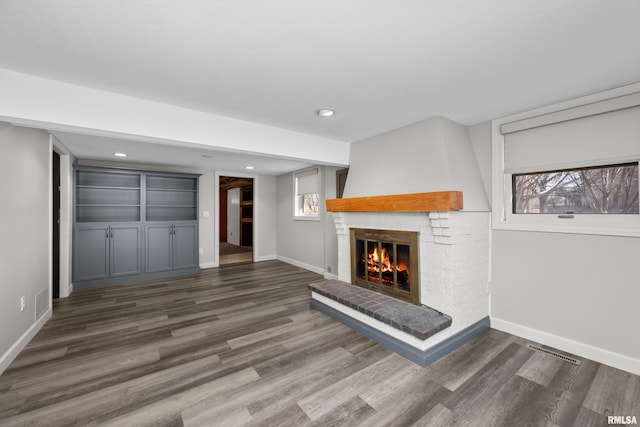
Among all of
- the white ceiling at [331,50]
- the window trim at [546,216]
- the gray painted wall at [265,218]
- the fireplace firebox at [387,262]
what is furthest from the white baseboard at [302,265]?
the white ceiling at [331,50]

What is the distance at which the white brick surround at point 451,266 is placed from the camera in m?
2.51

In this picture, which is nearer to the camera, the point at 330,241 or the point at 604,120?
the point at 604,120

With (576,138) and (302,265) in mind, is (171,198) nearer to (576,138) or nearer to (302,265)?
(302,265)

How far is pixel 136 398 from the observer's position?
5.91ft

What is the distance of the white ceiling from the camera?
52.7 inches

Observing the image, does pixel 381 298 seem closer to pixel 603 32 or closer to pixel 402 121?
pixel 402 121

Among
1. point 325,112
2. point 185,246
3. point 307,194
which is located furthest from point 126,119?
point 307,194

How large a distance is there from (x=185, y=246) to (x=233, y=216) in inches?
180

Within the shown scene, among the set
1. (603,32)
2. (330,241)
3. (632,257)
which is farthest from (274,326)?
(603,32)

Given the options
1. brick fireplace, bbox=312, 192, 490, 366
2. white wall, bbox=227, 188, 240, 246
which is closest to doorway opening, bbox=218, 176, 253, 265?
white wall, bbox=227, 188, 240, 246

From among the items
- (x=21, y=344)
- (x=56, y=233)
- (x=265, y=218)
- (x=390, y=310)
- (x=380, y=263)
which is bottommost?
(x=21, y=344)

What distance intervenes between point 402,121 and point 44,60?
2.96m

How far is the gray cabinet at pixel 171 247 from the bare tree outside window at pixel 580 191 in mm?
5250

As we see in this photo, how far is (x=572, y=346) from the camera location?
237 centimetres
